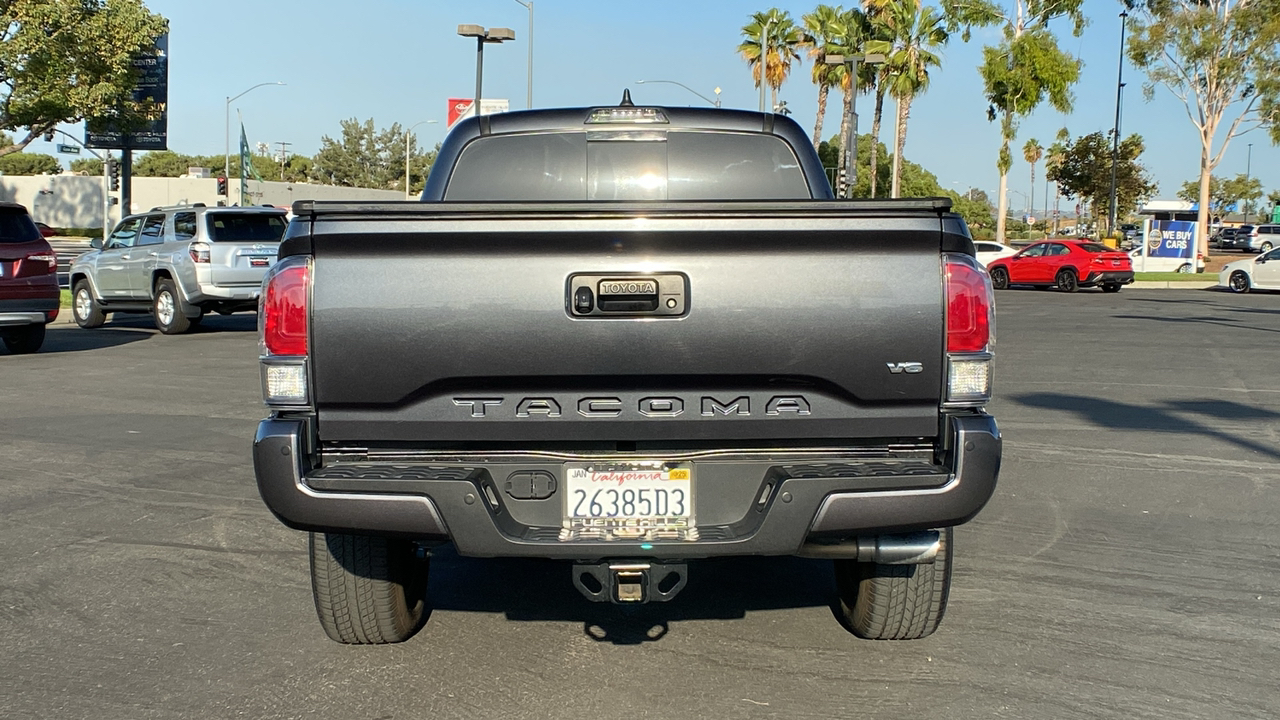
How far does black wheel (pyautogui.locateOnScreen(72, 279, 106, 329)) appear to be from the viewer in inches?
762

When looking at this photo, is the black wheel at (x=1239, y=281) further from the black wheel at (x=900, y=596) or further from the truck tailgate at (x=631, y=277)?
the truck tailgate at (x=631, y=277)

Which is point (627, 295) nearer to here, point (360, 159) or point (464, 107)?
point (464, 107)

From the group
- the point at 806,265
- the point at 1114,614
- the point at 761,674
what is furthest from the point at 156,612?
the point at 1114,614

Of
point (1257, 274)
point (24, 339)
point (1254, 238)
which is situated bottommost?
point (24, 339)

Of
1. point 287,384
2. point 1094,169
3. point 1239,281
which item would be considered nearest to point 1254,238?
point 1094,169

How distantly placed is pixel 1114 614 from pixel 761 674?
161 cm

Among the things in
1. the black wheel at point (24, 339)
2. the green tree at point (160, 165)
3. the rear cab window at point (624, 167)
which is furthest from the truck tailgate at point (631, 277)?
the green tree at point (160, 165)

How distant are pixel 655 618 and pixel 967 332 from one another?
6.01ft

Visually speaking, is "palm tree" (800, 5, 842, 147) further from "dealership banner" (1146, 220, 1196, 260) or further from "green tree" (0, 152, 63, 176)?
"green tree" (0, 152, 63, 176)

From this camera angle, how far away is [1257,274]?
3244 centimetres

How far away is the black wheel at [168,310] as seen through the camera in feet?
58.6

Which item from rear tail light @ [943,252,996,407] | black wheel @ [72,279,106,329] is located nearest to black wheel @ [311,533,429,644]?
rear tail light @ [943,252,996,407]

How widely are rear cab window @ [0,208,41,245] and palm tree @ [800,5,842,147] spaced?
3740 centimetres

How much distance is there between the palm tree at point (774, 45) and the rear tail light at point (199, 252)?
128ft
